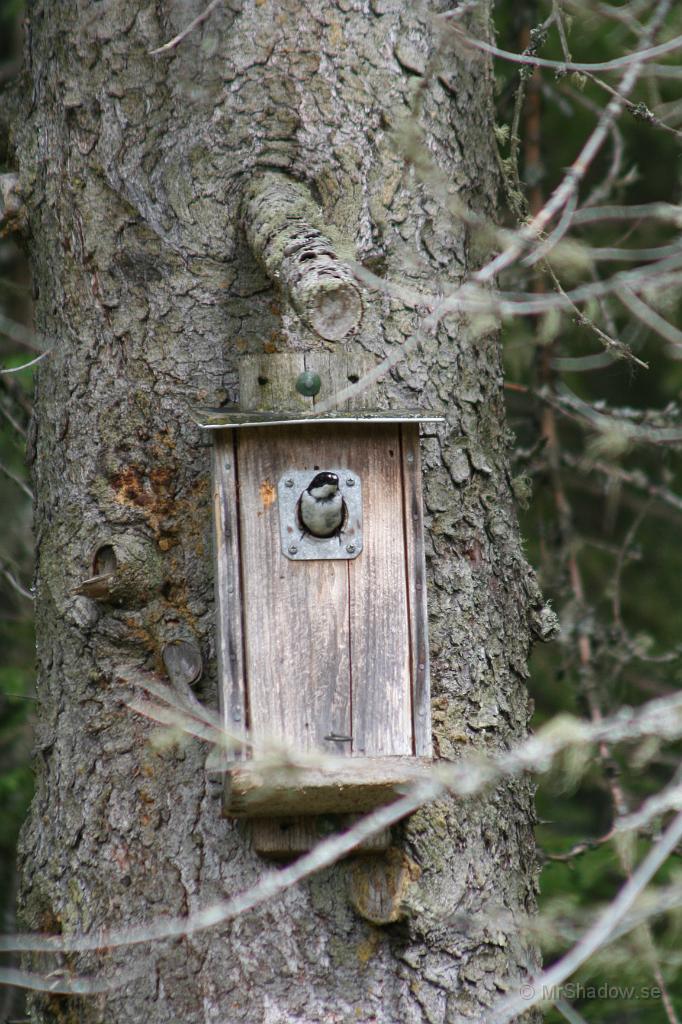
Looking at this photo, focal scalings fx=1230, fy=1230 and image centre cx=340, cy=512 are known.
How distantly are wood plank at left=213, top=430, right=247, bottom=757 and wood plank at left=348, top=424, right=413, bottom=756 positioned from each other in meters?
0.22

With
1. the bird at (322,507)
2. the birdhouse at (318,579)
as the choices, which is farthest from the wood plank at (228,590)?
the bird at (322,507)

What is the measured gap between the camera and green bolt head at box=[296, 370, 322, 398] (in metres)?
2.39

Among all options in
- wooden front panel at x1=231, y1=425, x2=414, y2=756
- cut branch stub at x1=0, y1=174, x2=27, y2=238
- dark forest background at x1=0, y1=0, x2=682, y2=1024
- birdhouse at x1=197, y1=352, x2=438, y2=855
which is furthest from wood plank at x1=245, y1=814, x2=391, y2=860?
cut branch stub at x1=0, y1=174, x2=27, y2=238

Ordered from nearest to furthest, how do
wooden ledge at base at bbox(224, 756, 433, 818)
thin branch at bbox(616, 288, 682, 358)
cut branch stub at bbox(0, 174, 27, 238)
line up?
thin branch at bbox(616, 288, 682, 358) → wooden ledge at base at bbox(224, 756, 433, 818) → cut branch stub at bbox(0, 174, 27, 238)

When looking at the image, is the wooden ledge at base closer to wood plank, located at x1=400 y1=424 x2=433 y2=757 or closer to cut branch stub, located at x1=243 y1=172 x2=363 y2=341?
wood plank, located at x1=400 y1=424 x2=433 y2=757

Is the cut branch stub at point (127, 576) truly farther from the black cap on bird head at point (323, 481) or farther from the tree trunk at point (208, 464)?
the black cap on bird head at point (323, 481)

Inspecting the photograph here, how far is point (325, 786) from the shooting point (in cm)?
229

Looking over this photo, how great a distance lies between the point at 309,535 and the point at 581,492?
4.66 metres

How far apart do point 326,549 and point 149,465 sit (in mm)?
475

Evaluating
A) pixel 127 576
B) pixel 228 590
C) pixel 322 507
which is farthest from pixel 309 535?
pixel 127 576

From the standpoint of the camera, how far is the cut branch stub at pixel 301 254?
2.29m

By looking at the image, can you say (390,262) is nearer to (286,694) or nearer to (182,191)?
(182,191)

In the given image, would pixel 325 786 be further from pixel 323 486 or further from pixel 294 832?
pixel 323 486

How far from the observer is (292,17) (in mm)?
2770
